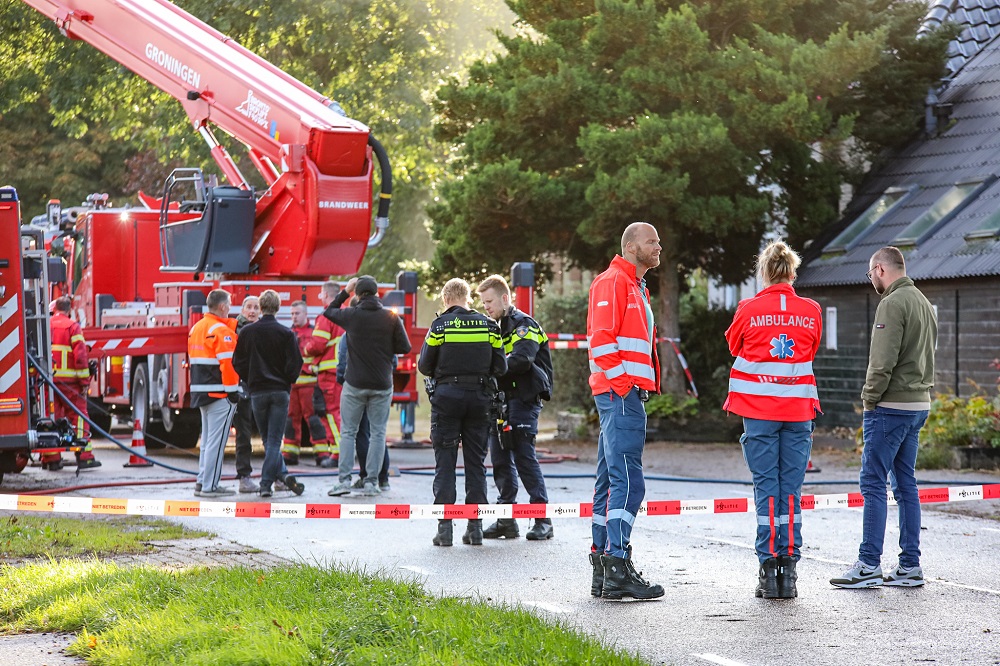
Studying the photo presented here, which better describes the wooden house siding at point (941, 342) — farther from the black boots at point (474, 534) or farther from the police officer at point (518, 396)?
the black boots at point (474, 534)

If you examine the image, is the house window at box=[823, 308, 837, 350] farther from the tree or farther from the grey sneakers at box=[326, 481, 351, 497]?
the grey sneakers at box=[326, 481, 351, 497]


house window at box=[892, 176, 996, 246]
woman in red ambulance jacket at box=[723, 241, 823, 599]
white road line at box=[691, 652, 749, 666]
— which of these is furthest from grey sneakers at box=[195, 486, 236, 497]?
house window at box=[892, 176, 996, 246]

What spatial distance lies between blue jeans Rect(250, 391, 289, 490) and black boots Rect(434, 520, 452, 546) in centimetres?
305

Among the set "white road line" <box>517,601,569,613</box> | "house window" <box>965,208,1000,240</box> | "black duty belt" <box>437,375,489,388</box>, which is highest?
"house window" <box>965,208,1000,240</box>

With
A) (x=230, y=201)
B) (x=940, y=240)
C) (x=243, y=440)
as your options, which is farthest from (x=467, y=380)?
(x=940, y=240)

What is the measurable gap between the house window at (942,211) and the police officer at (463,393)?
11.1 metres

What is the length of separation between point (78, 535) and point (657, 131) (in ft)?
36.3

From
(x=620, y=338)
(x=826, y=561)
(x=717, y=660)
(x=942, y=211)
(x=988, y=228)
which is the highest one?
(x=942, y=211)

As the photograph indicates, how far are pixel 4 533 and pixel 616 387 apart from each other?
15.2ft

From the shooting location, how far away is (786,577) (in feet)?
24.6

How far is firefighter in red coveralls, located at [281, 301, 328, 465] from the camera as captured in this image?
15023 mm

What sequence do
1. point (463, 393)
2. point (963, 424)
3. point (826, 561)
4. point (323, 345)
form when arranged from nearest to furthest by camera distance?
point (826, 561) < point (463, 393) < point (323, 345) < point (963, 424)

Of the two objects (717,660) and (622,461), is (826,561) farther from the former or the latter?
(717,660)

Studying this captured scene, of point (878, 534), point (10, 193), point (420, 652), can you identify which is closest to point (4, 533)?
point (10, 193)
